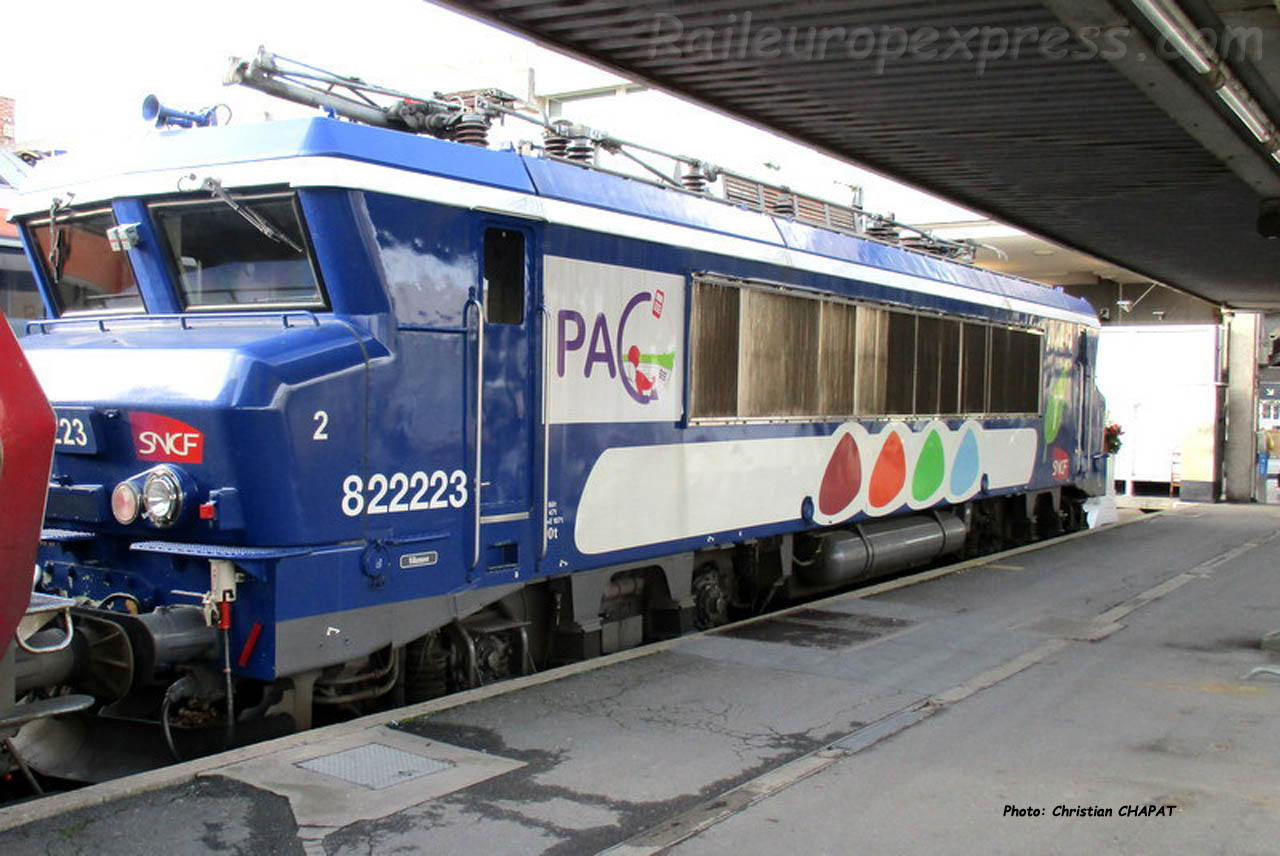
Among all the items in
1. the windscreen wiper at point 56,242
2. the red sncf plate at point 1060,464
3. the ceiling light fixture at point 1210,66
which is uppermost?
the ceiling light fixture at point 1210,66

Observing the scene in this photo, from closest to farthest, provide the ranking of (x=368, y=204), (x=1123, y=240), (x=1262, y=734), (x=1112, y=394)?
(x=368, y=204)
(x=1262, y=734)
(x=1123, y=240)
(x=1112, y=394)

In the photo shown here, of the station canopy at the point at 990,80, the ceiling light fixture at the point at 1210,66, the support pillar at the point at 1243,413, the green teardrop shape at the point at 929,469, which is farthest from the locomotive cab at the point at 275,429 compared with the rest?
the support pillar at the point at 1243,413

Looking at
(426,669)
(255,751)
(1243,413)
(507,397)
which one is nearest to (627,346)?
(507,397)

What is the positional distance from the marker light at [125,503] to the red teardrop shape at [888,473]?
20.7ft

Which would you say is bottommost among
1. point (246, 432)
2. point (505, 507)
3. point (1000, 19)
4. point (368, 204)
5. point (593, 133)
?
point (505, 507)

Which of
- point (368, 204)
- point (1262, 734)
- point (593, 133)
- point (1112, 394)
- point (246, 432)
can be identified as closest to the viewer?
point (246, 432)

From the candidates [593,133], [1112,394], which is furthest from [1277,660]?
[1112,394]

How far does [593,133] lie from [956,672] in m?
4.08

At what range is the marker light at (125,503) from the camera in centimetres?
523

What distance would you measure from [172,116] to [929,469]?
736 cm

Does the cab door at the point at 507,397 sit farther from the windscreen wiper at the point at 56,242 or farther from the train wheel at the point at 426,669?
the windscreen wiper at the point at 56,242

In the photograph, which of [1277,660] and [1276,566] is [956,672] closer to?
[1277,660]

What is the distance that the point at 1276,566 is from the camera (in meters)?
12.6

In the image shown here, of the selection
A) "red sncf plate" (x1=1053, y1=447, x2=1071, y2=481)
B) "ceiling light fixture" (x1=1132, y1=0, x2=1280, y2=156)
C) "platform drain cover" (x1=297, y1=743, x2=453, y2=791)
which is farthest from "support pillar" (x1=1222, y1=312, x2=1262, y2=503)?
"platform drain cover" (x1=297, y1=743, x2=453, y2=791)
